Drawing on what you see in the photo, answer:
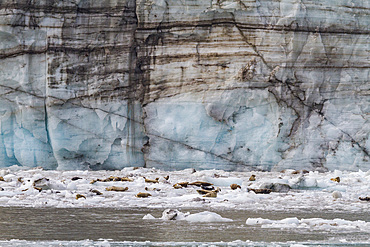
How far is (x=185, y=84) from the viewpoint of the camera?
40.9 feet

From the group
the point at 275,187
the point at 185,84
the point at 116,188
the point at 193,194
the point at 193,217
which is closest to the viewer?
the point at 193,217

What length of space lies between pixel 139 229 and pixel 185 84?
794cm

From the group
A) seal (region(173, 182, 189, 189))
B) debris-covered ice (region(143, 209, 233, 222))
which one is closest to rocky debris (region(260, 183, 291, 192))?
seal (region(173, 182, 189, 189))

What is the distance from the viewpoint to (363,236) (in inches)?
172

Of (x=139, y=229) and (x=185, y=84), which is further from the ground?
(x=185, y=84)

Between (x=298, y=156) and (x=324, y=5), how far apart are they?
130 inches

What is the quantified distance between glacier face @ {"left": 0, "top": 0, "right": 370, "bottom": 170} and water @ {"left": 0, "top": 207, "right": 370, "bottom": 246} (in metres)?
6.43

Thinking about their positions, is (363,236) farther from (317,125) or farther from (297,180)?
(317,125)

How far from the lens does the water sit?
4.29m

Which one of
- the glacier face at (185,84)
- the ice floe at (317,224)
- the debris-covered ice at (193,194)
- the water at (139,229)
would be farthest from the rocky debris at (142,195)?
the glacier face at (185,84)

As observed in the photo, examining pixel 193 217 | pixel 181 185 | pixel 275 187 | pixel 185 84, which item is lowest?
pixel 181 185

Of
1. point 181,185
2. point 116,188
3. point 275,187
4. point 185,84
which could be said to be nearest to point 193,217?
point 116,188

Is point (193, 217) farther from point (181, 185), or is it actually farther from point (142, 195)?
point (181, 185)

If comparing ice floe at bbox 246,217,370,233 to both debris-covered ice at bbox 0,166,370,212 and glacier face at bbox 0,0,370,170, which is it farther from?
glacier face at bbox 0,0,370,170
